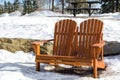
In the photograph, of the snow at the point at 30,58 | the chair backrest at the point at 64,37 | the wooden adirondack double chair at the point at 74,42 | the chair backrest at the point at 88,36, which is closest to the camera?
the snow at the point at 30,58

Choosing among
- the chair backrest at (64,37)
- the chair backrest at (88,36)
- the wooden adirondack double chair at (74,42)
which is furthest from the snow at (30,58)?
the chair backrest at (88,36)

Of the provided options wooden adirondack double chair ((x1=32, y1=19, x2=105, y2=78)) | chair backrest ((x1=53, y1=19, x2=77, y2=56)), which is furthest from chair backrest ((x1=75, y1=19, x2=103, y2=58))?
chair backrest ((x1=53, y1=19, x2=77, y2=56))

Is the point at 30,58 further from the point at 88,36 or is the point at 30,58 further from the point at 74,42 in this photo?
the point at 88,36

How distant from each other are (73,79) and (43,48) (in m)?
2.28

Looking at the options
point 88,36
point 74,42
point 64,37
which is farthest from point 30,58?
point 88,36

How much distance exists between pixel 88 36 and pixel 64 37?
559 millimetres

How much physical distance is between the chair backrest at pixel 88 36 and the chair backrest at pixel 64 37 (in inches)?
7.0

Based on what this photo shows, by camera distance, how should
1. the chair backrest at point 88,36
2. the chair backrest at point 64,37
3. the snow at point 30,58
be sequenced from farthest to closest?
1. the chair backrest at point 64,37
2. the chair backrest at point 88,36
3. the snow at point 30,58

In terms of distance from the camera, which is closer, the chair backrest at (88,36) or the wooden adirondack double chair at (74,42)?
the wooden adirondack double chair at (74,42)

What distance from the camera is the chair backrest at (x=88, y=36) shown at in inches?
301

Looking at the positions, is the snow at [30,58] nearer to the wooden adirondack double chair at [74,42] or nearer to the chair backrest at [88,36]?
the wooden adirondack double chair at [74,42]

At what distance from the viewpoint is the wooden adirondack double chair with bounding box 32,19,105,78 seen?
7438 mm

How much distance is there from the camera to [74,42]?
7930 millimetres

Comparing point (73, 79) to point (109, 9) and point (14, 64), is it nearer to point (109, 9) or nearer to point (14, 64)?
point (14, 64)
